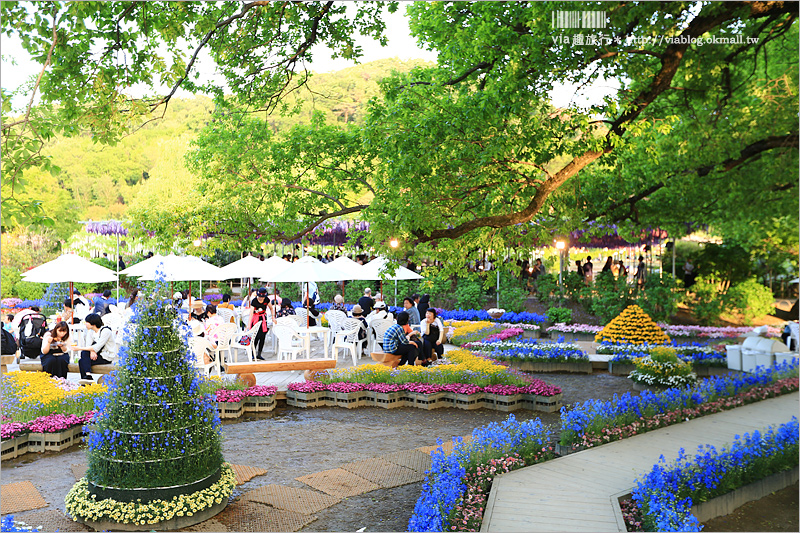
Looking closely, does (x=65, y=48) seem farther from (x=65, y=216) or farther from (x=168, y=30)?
(x=65, y=216)

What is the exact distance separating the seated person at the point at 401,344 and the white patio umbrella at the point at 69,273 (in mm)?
6164

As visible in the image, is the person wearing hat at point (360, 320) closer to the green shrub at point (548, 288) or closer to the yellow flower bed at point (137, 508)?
the yellow flower bed at point (137, 508)

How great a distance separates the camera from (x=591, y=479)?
5965 mm

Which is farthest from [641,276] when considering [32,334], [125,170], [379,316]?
[125,170]

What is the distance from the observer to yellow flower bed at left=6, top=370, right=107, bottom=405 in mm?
8031

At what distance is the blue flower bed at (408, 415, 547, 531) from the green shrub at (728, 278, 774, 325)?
544 centimetres

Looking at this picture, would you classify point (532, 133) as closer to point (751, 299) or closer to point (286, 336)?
point (751, 299)

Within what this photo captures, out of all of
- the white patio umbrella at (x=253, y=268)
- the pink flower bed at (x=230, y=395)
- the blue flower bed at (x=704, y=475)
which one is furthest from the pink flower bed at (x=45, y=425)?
the white patio umbrella at (x=253, y=268)

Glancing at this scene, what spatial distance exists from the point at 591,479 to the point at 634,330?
932cm

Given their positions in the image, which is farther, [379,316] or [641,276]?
[641,276]

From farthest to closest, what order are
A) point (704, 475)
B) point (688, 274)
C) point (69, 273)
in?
point (688, 274) < point (69, 273) < point (704, 475)

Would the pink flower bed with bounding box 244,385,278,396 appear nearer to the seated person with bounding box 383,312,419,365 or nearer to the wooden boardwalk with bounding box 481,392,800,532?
the seated person with bounding box 383,312,419,365

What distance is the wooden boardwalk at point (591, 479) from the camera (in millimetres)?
4996

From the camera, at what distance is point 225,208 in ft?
36.7
